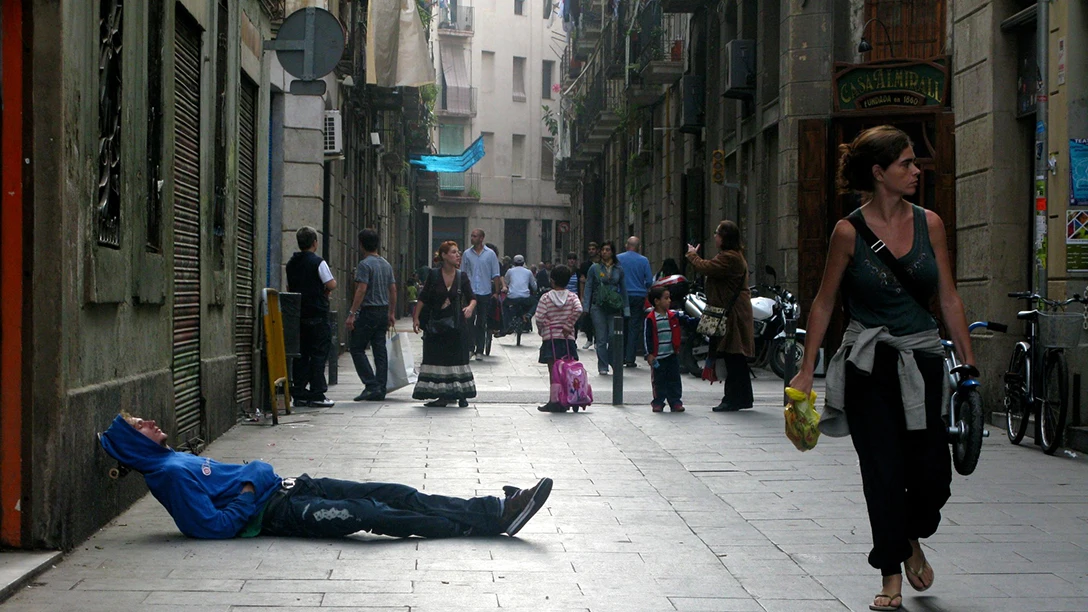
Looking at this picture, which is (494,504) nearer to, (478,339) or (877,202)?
(877,202)

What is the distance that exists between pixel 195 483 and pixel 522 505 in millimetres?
1493

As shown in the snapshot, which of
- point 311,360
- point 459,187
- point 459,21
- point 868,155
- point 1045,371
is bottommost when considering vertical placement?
point 311,360

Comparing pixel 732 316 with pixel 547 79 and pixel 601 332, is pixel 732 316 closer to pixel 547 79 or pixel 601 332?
pixel 601 332

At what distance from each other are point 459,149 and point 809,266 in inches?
2052

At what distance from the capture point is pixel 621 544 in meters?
6.77

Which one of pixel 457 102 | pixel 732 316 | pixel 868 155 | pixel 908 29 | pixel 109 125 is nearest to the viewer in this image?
pixel 868 155

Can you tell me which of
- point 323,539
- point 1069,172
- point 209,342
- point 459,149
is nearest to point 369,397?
point 209,342

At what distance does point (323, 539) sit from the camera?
684cm

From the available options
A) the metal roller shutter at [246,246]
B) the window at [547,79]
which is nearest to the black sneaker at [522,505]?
the metal roller shutter at [246,246]

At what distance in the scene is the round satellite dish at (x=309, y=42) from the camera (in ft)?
44.2

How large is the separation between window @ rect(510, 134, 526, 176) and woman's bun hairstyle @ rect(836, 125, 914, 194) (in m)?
62.1

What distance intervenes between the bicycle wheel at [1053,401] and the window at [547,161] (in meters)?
58.4

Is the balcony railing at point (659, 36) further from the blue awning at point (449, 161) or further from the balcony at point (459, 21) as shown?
the balcony at point (459, 21)

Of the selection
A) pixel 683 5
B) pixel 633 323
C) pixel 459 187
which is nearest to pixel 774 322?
pixel 633 323
